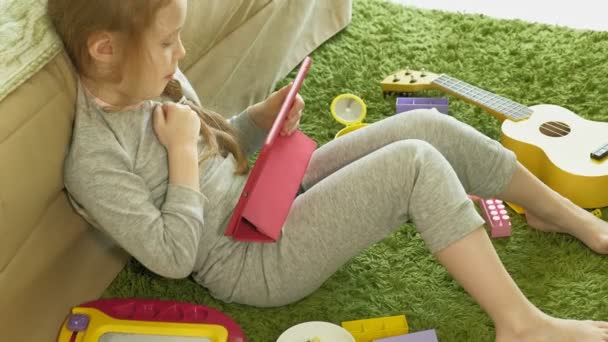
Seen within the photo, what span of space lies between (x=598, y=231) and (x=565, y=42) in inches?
26.9

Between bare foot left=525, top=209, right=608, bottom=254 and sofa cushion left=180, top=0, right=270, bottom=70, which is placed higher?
sofa cushion left=180, top=0, right=270, bottom=70

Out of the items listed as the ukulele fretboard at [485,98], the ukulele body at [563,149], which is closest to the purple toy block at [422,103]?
the ukulele fretboard at [485,98]

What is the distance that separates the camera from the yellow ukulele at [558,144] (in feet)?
4.41

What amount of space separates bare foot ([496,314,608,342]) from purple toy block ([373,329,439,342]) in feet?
0.34

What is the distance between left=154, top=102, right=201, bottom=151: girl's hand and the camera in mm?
1069

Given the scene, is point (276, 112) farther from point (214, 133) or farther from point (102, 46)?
point (102, 46)

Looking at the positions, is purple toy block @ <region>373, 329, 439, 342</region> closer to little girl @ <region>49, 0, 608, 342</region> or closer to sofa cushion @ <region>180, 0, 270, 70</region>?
little girl @ <region>49, 0, 608, 342</region>

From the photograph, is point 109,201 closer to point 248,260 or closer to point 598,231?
point 248,260

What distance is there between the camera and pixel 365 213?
110 cm

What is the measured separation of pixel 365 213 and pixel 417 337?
0.22 meters

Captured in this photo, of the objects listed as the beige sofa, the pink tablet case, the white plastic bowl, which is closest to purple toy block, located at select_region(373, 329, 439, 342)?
the white plastic bowl

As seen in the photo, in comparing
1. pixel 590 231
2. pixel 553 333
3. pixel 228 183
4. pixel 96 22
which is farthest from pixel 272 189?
pixel 590 231

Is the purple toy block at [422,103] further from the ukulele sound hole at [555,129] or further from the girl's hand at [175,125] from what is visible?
the girl's hand at [175,125]

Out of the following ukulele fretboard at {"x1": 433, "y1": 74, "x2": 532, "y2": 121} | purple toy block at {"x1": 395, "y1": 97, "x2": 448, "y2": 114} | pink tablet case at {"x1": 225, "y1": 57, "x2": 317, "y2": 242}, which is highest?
pink tablet case at {"x1": 225, "y1": 57, "x2": 317, "y2": 242}
